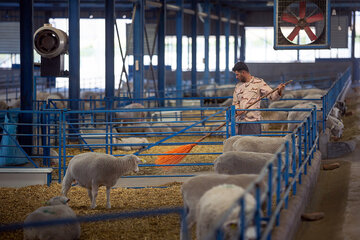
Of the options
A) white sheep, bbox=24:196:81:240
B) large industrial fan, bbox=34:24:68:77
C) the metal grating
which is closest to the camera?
white sheep, bbox=24:196:81:240

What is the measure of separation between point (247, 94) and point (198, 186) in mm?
4153

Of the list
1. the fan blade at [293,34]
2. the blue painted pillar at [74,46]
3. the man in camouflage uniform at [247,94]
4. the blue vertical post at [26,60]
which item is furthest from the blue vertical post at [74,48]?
the fan blade at [293,34]

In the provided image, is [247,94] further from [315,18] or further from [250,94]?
[315,18]

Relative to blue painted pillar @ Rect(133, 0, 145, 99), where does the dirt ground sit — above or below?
below

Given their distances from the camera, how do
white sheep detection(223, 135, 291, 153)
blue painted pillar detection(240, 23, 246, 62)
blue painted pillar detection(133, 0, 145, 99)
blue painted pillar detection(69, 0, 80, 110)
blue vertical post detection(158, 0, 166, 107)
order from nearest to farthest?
1. white sheep detection(223, 135, 291, 153)
2. blue painted pillar detection(69, 0, 80, 110)
3. blue painted pillar detection(133, 0, 145, 99)
4. blue vertical post detection(158, 0, 166, 107)
5. blue painted pillar detection(240, 23, 246, 62)

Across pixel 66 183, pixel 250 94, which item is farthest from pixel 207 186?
pixel 250 94

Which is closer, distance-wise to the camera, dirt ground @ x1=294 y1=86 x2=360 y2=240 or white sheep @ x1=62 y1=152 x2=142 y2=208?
dirt ground @ x1=294 y1=86 x2=360 y2=240

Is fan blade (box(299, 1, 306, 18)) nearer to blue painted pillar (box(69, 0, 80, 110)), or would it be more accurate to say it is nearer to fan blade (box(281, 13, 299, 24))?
fan blade (box(281, 13, 299, 24))

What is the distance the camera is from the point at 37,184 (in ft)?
32.0

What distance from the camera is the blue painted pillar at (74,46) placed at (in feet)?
48.1

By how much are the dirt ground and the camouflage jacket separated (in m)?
1.38

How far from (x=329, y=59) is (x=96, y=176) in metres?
34.1

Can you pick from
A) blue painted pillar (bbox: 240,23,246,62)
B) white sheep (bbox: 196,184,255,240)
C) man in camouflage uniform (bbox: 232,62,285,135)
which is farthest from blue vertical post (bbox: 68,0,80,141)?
blue painted pillar (bbox: 240,23,246,62)

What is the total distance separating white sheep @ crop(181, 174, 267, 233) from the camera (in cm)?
526
